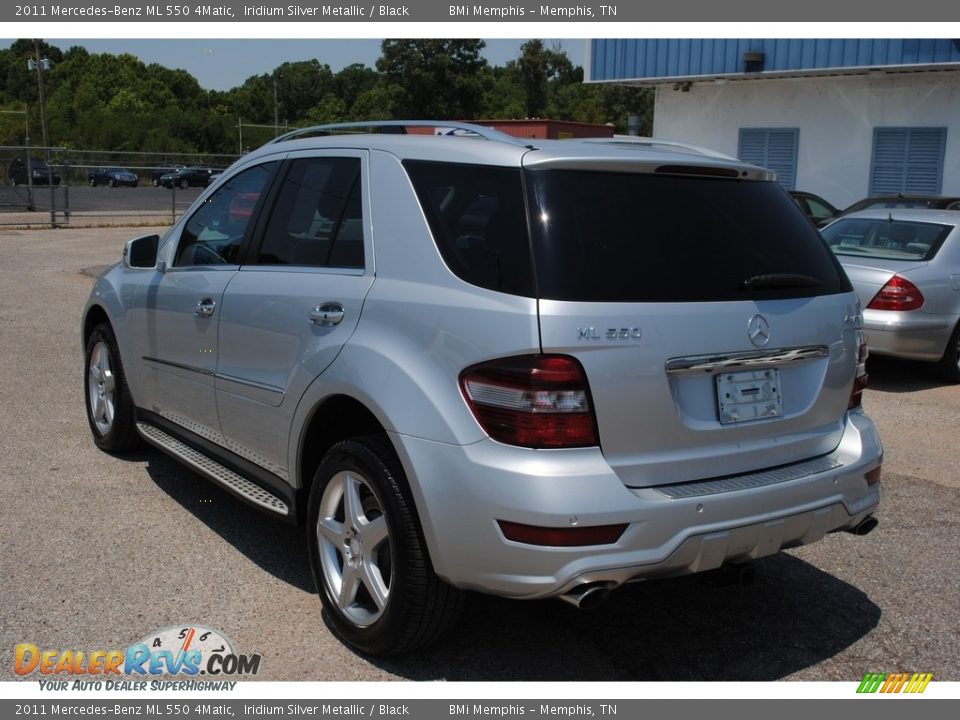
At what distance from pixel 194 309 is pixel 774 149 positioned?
666 inches

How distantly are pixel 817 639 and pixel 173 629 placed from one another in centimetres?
250

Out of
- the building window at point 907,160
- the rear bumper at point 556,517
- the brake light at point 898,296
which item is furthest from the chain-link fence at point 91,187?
the rear bumper at point 556,517

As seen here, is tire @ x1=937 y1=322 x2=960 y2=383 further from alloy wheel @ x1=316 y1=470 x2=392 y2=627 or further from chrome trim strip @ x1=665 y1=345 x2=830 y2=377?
alloy wheel @ x1=316 y1=470 x2=392 y2=627

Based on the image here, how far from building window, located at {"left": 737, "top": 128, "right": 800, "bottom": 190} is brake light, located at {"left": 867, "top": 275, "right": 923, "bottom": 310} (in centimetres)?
1082

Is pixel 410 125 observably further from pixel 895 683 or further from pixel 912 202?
pixel 912 202

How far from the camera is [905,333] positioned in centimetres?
854

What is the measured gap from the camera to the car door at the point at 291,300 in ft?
12.3

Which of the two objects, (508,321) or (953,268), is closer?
(508,321)

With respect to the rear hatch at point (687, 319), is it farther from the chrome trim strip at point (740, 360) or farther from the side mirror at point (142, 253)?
the side mirror at point (142, 253)

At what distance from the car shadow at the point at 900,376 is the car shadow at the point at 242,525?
231 inches

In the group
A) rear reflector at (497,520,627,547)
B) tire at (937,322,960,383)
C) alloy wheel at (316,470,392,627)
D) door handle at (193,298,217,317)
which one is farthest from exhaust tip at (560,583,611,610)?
tire at (937,322,960,383)

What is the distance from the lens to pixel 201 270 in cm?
480
